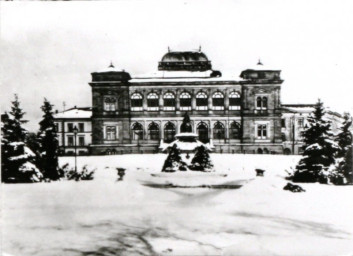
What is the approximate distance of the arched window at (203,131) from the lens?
9.49 ft

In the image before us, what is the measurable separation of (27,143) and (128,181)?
74 cm

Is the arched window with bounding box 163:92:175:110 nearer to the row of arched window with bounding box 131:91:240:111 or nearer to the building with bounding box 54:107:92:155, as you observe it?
the row of arched window with bounding box 131:91:240:111

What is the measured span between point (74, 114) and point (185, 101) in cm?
75

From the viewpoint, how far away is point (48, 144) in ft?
9.52

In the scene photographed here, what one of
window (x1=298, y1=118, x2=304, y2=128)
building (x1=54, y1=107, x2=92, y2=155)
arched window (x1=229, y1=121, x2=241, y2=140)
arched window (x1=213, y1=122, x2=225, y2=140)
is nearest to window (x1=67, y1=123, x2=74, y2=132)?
building (x1=54, y1=107, x2=92, y2=155)

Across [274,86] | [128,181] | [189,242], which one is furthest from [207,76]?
[189,242]

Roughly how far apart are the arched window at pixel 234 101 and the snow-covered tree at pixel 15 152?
53.7 inches

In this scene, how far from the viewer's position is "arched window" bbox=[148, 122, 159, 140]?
2.84 meters

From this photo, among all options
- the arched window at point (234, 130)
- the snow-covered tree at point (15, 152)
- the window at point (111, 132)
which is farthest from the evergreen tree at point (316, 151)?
the snow-covered tree at point (15, 152)

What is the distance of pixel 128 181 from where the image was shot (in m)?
2.79

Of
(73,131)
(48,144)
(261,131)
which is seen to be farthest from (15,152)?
(261,131)

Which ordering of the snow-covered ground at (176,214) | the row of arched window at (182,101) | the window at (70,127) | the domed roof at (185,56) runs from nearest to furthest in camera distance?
the snow-covered ground at (176,214)
the window at (70,127)
the domed roof at (185,56)
the row of arched window at (182,101)

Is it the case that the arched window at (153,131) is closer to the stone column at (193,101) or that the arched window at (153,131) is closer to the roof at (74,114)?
the stone column at (193,101)

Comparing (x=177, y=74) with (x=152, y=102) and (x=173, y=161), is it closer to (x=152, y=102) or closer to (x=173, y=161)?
(x=152, y=102)
